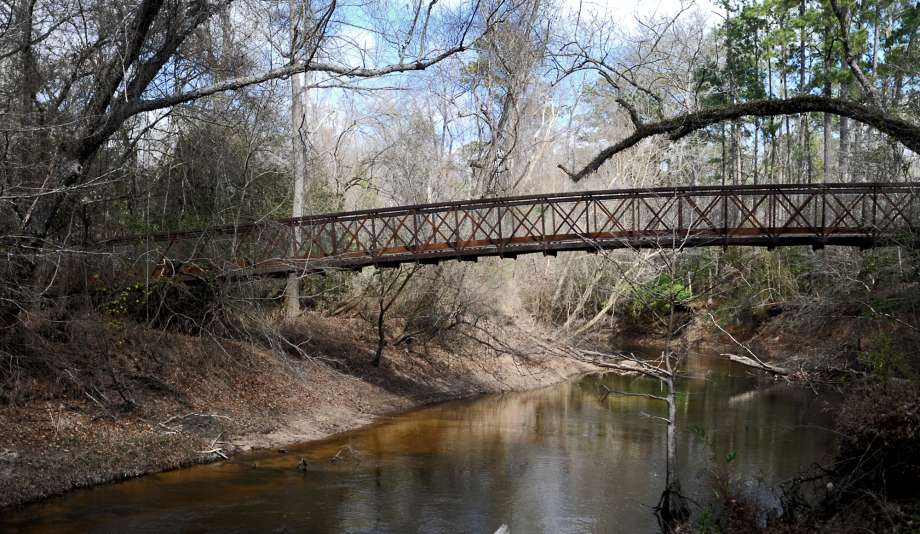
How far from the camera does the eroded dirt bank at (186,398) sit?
13.0m

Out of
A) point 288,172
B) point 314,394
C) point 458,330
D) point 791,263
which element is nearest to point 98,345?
point 314,394

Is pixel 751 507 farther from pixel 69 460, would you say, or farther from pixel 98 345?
pixel 98 345

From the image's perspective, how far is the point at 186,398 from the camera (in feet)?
54.4

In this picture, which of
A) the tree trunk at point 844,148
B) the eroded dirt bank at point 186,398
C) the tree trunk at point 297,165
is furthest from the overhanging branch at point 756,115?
the tree trunk at point 844,148

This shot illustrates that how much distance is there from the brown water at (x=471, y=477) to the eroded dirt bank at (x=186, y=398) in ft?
1.85

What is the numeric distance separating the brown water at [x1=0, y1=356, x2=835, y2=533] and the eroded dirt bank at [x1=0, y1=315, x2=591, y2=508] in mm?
565

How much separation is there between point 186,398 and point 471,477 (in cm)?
655

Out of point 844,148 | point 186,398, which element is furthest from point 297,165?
point 844,148

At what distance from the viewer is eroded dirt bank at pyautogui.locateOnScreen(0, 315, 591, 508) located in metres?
13.0

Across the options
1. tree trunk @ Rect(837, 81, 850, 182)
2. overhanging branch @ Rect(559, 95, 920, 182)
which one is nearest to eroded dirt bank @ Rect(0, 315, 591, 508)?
overhanging branch @ Rect(559, 95, 920, 182)

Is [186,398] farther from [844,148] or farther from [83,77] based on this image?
[844,148]

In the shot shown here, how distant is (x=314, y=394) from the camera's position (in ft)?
64.3

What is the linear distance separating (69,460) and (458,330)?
46.3 feet

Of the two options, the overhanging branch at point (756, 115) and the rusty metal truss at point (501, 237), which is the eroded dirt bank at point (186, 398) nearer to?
the rusty metal truss at point (501, 237)
